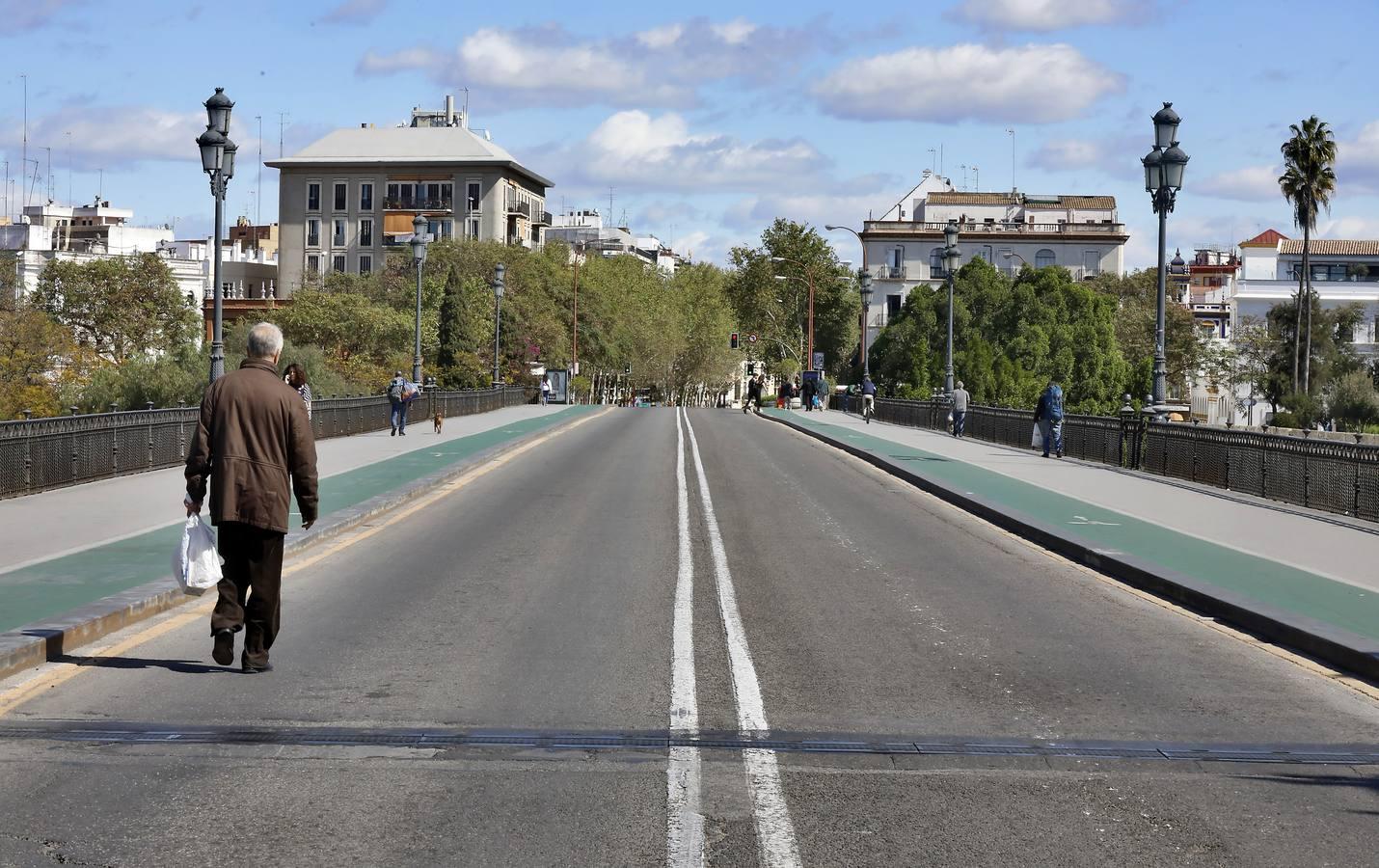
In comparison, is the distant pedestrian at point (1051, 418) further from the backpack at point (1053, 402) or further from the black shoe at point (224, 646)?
the black shoe at point (224, 646)

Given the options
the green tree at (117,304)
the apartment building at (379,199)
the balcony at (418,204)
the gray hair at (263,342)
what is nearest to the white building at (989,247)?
the apartment building at (379,199)

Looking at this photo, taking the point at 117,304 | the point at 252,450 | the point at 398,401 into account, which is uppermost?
the point at 117,304

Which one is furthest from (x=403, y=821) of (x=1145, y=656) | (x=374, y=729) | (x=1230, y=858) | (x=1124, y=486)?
(x=1124, y=486)

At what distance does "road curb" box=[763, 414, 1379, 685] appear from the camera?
927 cm

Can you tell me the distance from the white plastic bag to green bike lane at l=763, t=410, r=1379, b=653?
22.7ft

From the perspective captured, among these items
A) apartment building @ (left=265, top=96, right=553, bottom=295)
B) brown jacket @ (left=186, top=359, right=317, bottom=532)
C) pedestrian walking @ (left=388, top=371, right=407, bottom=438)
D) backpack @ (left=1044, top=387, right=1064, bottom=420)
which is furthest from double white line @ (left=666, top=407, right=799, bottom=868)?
apartment building @ (left=265, top=96, right=553, bottom=295)

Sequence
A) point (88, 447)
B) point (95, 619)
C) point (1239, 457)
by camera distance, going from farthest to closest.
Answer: point (1239, 457) → point (88, 447) → point (95, 619)

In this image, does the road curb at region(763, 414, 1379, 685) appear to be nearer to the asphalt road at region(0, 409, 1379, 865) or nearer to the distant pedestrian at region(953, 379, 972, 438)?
the asphalt road at region(0, 409, 1379, 865)

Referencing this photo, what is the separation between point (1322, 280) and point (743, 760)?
110 m

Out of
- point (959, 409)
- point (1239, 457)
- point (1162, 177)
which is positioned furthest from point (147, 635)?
point (959, 409)

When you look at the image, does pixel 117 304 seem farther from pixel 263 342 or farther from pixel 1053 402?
pixel 263 342

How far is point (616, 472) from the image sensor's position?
2644cm

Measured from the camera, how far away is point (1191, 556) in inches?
557

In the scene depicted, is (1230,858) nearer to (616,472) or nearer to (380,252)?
(616,472)
